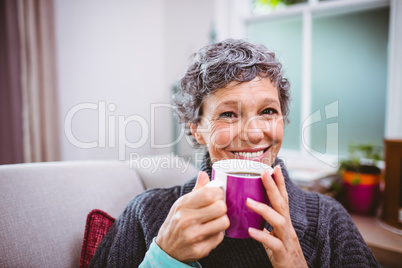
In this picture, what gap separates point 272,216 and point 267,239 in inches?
2.0

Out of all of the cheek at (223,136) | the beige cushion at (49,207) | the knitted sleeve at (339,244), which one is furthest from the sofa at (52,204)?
the knitted sleeve at (339,244)

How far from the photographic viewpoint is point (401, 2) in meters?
1.92

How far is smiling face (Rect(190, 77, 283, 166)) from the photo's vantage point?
78 centimetres

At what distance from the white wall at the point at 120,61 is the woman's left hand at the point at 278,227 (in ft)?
5.57

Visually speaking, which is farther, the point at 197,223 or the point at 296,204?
the point at 296,204

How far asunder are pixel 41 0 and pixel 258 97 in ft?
6.45

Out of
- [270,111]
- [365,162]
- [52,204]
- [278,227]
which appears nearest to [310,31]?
[365,162]

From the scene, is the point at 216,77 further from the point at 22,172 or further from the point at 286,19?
the point at 286,19

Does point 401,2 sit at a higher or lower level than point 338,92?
higher

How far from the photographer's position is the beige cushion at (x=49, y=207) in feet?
2.59

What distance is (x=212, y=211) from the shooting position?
0.51 meters

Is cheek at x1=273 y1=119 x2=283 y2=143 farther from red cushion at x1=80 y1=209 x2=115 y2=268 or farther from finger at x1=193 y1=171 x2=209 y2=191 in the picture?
red cushion at x1=80 y1=209 x2=115 y2=268

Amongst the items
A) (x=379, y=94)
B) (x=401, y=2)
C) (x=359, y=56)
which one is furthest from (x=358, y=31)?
(x=379, y=94)

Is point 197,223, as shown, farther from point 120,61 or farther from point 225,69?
point 120,61
